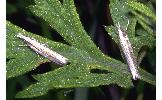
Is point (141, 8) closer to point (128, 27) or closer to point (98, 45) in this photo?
point (128, 27)

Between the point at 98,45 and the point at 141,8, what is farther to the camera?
the point at 98,45

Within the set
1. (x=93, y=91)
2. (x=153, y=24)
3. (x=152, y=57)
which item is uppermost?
(x=153, y=24)

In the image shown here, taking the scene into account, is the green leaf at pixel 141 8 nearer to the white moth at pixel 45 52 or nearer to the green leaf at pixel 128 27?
the green leaf at pixel 128 27

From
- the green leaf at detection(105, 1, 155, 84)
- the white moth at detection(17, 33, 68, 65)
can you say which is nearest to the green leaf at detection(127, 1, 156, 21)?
the green leaf at detection(105, 1, 155, 84)

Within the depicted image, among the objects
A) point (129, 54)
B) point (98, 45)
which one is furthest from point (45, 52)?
point (98, 45)

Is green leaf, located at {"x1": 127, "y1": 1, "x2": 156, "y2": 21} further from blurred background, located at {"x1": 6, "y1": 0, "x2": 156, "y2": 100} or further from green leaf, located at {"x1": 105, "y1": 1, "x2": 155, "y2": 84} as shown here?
blurred background, located at {"x1": 6, "y1": 0, "x2": 156, "y2": 100}

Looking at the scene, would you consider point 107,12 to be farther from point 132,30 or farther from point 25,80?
point 25,80

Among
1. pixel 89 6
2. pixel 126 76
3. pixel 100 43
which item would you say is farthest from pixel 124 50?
pixel 89 6

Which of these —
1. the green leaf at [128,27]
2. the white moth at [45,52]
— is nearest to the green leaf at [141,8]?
the green leaf at [128,27]
